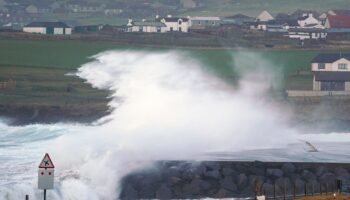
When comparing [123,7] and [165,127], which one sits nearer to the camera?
[165,127]

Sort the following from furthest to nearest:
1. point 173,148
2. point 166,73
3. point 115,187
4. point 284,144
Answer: point 166,73, point 284,144, point 173,148, point 115,187

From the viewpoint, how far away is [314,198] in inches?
904

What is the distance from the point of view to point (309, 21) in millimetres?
80312

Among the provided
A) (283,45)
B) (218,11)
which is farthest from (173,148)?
(218,11)

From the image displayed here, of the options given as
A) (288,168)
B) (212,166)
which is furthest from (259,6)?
(212,166)

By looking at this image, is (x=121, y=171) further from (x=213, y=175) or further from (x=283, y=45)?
(x=283, y=45)

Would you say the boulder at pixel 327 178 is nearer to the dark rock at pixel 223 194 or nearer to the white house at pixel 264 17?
the dark rock at pixel 223 194

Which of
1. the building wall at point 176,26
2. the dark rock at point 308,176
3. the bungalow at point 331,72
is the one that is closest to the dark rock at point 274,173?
the dark rock at point 308,176

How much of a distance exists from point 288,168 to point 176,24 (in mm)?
50602

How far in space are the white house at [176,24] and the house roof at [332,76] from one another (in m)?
23.8

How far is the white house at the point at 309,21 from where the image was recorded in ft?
257

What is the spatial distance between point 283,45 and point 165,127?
3530 centimetres

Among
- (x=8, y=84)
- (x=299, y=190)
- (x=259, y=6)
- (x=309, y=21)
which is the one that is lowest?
(x=8, y=84)

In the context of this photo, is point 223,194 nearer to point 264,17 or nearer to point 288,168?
point 288,168
